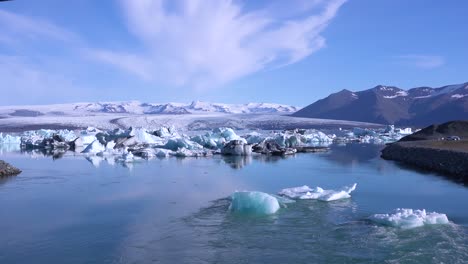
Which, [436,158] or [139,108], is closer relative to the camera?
[436,158]

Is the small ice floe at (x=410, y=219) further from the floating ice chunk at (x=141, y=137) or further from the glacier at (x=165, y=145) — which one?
the floating ice chunk at (x=141, y=137)

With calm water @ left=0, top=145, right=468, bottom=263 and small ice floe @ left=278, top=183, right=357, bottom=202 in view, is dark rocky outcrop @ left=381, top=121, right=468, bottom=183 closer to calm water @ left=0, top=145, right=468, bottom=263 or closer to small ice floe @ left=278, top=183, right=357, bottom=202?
calm water @ left=0, top=145, right=468, bottom=263

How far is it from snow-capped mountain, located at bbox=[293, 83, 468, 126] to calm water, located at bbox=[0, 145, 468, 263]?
6860cm

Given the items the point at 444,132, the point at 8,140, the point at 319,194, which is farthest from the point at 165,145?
the point at 8,140

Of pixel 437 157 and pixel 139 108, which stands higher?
pixel 139 108

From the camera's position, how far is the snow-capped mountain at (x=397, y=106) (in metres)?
74.8

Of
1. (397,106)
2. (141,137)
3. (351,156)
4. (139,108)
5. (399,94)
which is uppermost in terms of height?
(399,94)

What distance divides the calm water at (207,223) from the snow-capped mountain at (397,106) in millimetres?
68602

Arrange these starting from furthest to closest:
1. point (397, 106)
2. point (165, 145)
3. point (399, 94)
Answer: point (399, 94)
point (397, 106)
point (165, 145)

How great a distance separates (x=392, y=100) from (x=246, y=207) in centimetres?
9285

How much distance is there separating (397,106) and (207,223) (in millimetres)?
87543

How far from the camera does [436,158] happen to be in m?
11.3

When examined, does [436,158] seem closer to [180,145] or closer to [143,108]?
[180,145]

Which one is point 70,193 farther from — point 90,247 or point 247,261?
point 247,261
